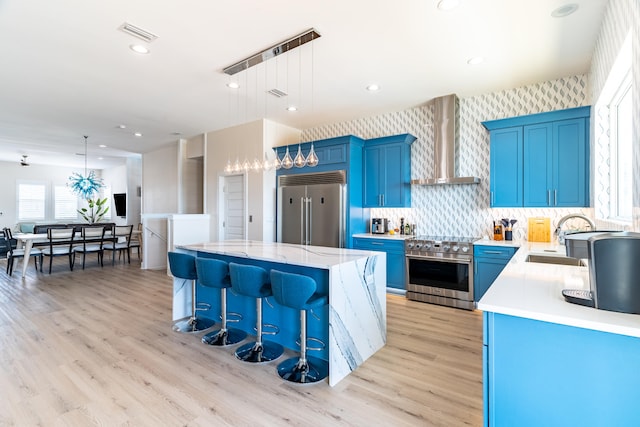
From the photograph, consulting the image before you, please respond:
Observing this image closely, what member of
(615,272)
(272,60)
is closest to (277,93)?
(272,60)

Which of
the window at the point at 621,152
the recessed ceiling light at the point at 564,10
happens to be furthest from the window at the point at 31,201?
the window at the point at 621,152

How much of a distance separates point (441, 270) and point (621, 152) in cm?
224

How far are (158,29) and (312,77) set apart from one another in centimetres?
A: 175

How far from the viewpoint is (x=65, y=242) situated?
22.5ft

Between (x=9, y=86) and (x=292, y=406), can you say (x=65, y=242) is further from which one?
(x=292, y=406)

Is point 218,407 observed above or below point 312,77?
below

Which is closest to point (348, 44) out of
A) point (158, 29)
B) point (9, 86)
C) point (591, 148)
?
point (158, 29)

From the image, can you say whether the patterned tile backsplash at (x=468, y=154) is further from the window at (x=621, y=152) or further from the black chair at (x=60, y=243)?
the black chair at (x=60, y=243)

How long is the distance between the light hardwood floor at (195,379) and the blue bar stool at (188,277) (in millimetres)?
157

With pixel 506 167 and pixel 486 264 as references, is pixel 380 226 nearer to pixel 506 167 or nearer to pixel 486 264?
pixel 486 264

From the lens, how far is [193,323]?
354cm

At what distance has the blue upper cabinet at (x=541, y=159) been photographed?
143 inches

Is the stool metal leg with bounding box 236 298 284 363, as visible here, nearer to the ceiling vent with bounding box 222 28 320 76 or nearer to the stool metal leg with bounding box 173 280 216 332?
the stool metal leg with bounding box 173 280 216 332

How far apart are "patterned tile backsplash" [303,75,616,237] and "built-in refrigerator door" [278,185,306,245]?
1.29 meters
